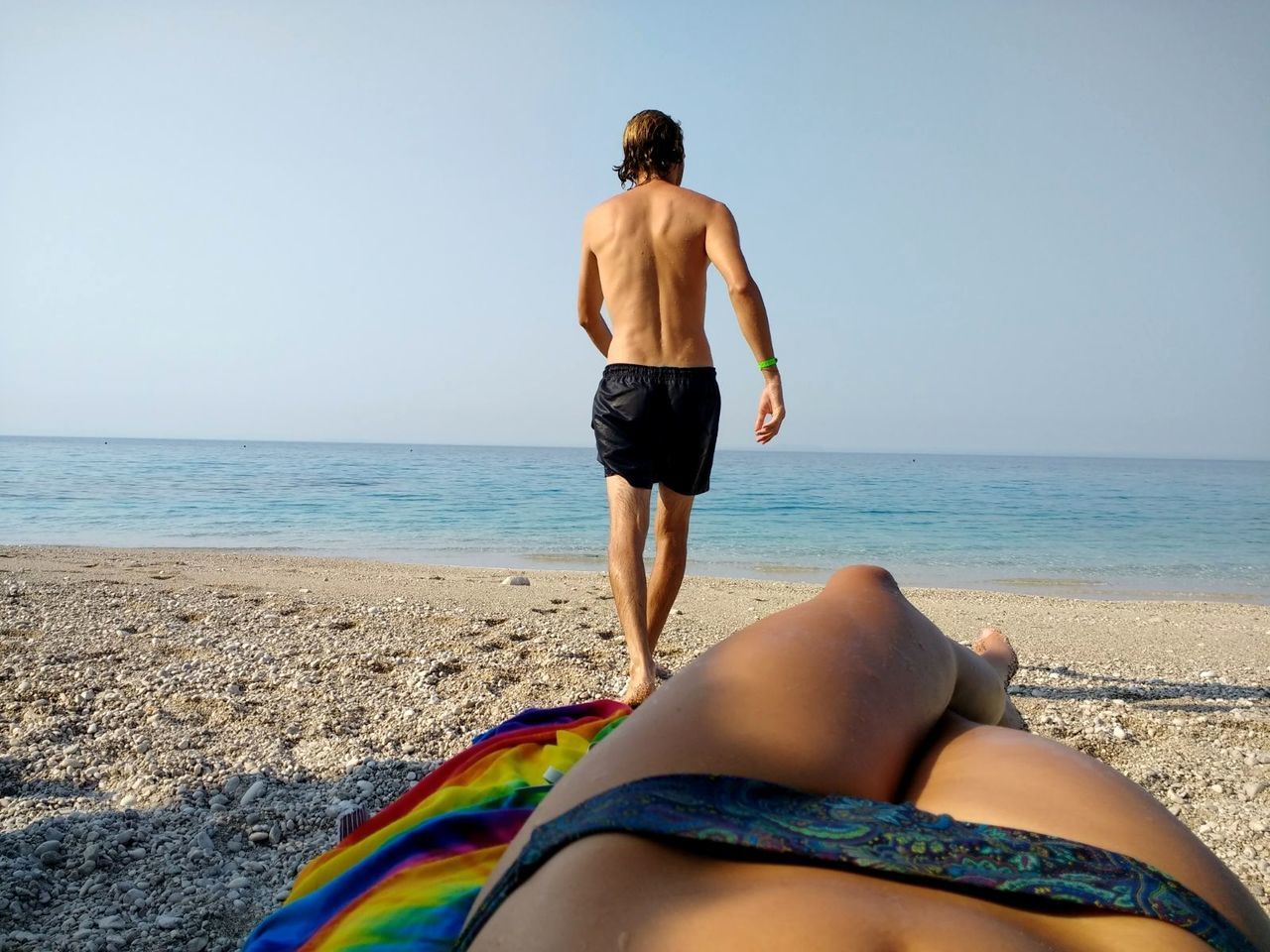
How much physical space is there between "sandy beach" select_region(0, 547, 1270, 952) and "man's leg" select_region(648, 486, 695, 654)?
467mm

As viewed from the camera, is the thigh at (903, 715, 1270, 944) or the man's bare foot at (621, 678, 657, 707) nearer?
the thigh at (903, 715, 1270, 944)

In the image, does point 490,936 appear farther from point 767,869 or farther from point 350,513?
point 350,513

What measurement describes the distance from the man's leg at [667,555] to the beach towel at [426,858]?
4.33ft

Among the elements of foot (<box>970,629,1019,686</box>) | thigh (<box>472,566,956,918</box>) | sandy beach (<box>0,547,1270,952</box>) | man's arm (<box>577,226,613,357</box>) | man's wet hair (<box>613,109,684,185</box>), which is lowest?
sandy beach (<box>0,547,1270,952</box>)

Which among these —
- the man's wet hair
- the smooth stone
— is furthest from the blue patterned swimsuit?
the man's wet hair

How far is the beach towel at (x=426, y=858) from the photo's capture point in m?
1.36

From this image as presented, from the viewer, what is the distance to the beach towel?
1.36 metres

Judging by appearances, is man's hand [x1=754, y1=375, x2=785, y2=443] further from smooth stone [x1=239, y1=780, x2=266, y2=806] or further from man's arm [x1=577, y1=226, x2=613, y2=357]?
smooth stone [x1=239, y1=780, x2=266, y2=806]

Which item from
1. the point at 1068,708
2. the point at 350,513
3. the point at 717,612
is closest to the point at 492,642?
the point at 717,612

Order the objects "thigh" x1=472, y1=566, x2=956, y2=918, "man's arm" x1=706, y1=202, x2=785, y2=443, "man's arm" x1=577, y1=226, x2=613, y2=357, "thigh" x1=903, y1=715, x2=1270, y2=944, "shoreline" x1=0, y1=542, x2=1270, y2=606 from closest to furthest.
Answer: "thigh" x1=903, y1=715, x2=1270, y2=944, "thigh" x1=472, y1=566, x2=956, y2=918, "man's arm" x1=706, y1=202, x2=785, y2=443, "man's arm" x1=577, y1=226, x2=613, y2=357, "shoreline" x1=0, y1=542, x2=1270, y2=606

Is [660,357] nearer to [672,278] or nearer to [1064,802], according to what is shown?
[672,278]

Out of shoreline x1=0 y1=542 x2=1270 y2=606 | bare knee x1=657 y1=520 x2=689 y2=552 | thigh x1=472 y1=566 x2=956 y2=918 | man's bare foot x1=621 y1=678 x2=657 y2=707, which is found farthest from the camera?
shoreline x1=0 y1=542 x2=1270 y2=606

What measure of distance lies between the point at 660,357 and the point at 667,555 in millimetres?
880

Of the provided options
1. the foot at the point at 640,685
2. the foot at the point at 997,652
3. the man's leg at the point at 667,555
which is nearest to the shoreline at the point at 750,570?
the man's leg at the point at 667,555
